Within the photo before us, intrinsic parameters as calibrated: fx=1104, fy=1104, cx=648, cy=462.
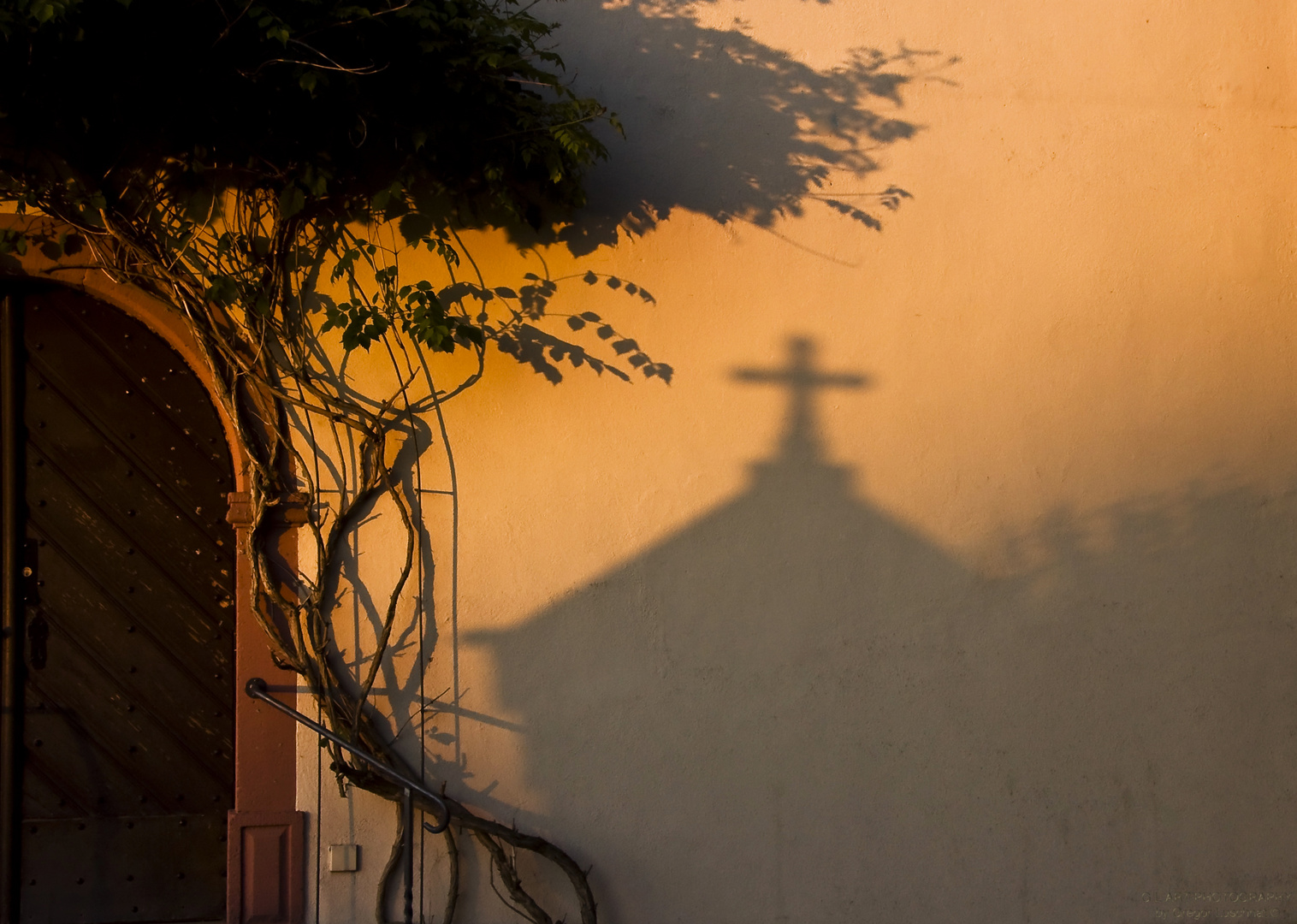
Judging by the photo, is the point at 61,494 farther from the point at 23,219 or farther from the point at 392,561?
the point at 392,561

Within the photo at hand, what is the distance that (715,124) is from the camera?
13.5 ft

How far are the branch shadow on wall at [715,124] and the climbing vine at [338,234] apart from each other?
0.69 ft

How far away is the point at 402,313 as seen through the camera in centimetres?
385

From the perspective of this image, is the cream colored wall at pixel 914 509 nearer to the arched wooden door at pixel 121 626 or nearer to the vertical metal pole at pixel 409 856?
the vertical metal pole at pixel 409 856

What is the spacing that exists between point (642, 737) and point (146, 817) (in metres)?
1.81

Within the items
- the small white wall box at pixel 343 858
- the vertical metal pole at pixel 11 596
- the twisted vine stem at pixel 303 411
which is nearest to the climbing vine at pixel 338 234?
the twisted vine stem at pixel 303 411

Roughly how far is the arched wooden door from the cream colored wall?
1.77ft

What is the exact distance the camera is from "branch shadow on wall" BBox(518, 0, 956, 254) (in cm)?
409

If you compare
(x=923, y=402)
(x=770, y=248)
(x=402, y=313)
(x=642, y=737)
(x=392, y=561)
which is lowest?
(x=642, y=737)

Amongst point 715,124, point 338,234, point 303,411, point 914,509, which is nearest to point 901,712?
point 914,509

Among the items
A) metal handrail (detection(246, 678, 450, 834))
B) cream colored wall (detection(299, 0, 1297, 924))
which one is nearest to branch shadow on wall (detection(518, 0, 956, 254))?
cream colored wall (detection(299, 0, 1297, 924))

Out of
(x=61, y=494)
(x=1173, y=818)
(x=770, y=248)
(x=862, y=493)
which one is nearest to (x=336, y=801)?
(x=61, y=494)

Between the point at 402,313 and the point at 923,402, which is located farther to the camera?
the point at 923,402

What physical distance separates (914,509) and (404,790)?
81.2 inches
